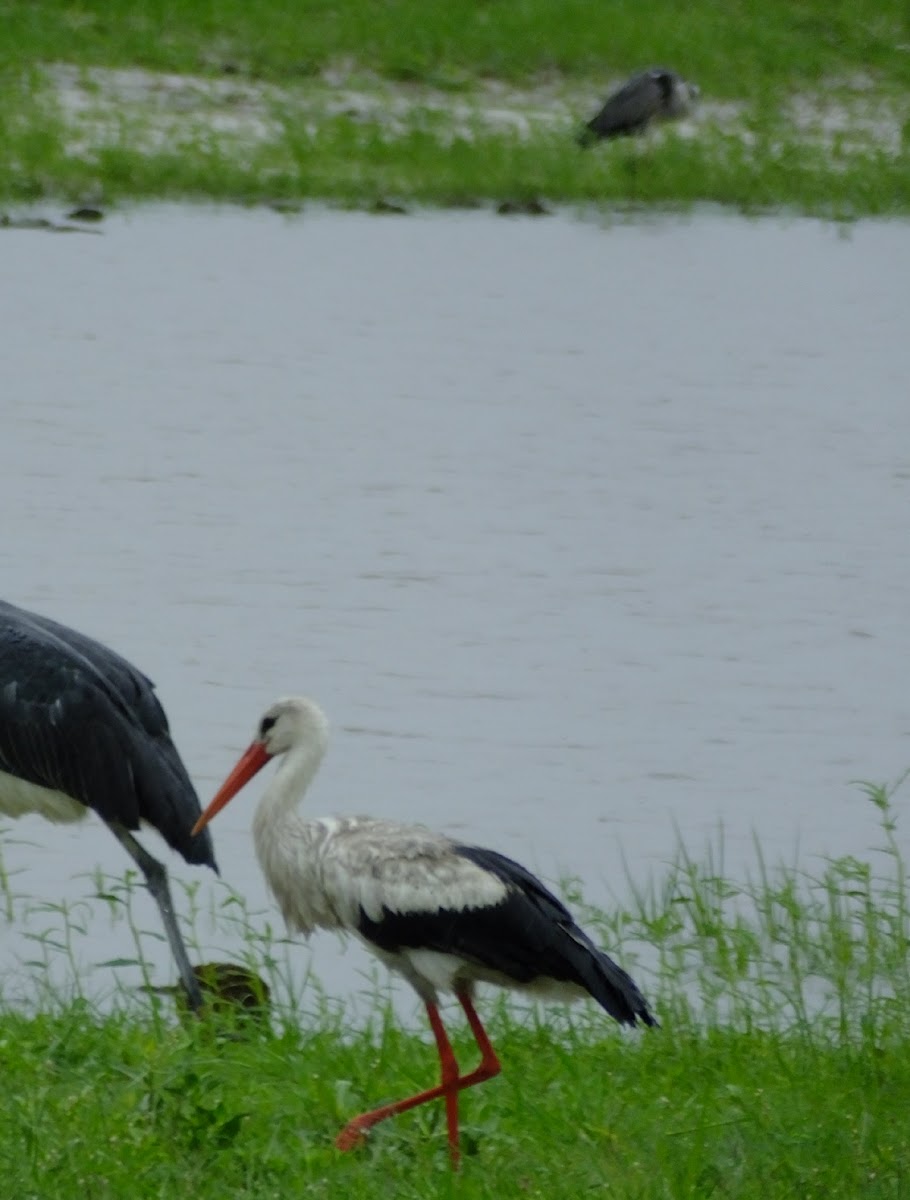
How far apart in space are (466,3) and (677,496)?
1045 cm

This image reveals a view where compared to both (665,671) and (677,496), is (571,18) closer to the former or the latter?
(677,496)

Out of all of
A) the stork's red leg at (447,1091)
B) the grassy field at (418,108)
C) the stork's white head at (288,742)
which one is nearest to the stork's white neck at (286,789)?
the stork's white head at (288,742)

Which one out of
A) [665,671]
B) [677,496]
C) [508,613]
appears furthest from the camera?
[677,496]

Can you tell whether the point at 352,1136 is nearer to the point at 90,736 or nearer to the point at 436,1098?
the point at 436,1098

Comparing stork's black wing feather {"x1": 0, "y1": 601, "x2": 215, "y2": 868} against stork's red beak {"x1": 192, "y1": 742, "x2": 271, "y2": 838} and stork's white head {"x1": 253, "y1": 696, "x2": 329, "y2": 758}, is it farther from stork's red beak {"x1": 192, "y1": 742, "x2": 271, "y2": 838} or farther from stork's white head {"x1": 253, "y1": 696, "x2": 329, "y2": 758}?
stork's white head {"x1": 253, "y1": 696, "x2": 329, "y2": 758}

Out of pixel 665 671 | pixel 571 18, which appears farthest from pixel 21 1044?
pixel 571 18

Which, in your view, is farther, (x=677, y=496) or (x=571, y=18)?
(x=571, y=18)

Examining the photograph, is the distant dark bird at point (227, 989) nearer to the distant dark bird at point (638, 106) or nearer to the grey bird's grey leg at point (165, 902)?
the grey bird's grey leg at point (165, 902)

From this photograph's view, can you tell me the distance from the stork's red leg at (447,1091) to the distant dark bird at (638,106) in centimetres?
1284

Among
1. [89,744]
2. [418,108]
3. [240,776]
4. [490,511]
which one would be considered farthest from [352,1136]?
[418,108]

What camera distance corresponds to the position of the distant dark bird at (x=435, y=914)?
175 inches

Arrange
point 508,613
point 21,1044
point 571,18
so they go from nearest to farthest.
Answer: point 21,1044, point 508,613, point 571,18

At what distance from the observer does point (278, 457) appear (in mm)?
11461

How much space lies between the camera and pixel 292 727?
16.9 ft
